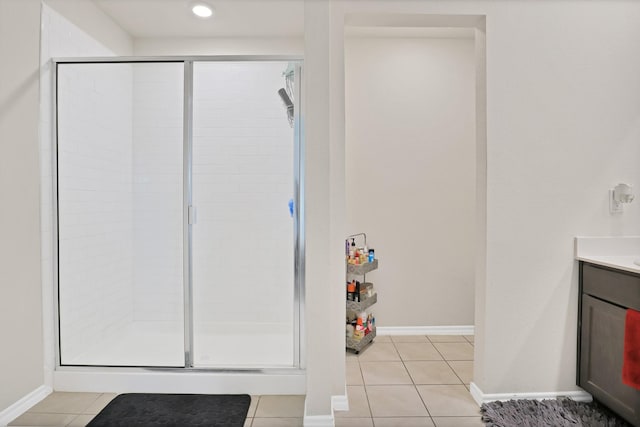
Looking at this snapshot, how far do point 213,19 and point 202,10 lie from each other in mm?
147

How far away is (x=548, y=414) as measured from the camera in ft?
6.81

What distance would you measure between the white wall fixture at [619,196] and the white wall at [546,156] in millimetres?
47

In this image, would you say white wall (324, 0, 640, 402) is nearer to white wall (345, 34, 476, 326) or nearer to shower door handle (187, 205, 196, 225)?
white wall (345, 34, 476, 326)

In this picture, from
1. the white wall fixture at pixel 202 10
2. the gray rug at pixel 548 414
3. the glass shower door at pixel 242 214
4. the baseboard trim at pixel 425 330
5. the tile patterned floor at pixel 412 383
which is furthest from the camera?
the baseboard trim at pixel 425 330

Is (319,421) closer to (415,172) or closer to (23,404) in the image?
(23,404)

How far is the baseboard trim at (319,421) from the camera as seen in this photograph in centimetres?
198

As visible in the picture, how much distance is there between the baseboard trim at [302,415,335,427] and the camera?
1982 mm

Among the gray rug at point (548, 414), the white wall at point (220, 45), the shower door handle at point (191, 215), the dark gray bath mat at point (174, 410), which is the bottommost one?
the dark gray bath mat at point (174, 410)

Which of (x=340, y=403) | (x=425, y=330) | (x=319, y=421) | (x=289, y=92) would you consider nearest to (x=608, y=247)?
(x=425, y=330)

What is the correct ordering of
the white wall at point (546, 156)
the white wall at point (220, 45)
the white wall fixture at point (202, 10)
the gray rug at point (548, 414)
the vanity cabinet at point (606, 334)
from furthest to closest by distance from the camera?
the white wall at point (220, 45), the white wall fixture at point (202, 10), the white wall at point (546, 156), the gray rug at point (548, 414), the vanity cabinet at point (606, 334)

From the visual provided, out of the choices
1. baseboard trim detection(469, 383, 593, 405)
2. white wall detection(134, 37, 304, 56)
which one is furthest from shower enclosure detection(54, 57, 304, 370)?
baseboard trim detection(469, 383, 593, 405)

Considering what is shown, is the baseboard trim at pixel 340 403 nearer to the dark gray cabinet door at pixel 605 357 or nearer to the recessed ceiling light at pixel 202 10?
the dark gray cabinet door at pixel 605 357

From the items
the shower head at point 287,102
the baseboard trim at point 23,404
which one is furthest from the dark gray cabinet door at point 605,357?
the baseboard trim at point 23,404

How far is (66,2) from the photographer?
2502 mm
